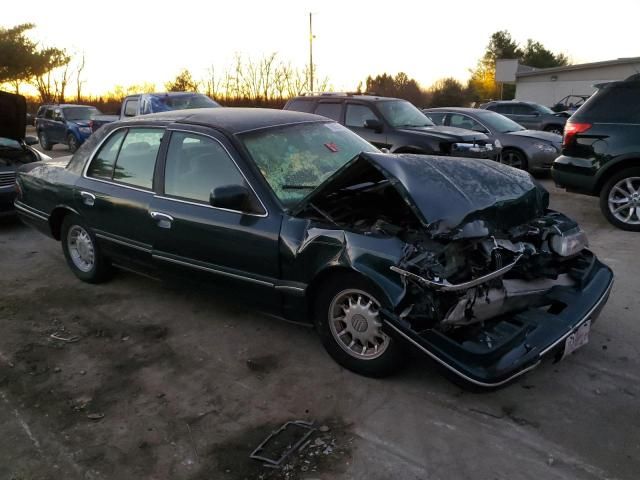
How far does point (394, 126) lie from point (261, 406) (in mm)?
6610

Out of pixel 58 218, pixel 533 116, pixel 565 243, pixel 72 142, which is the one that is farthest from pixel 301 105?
pixel 72 142

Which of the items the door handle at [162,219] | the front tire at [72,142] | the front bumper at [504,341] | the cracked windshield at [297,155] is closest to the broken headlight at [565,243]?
the front bumper at [504,341]

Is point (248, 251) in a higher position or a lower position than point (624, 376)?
higher

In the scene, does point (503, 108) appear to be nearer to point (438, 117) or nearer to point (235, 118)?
point (438, 117)

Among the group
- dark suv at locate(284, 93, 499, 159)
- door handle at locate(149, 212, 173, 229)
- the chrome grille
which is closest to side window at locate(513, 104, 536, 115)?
dark suv at locate(284, 93, 499, 159)

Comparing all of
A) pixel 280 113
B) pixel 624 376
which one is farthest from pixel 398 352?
pixel 280 113

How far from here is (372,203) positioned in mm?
3842

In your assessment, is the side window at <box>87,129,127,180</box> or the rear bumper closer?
the side window at <box>87,129,127,180</box>

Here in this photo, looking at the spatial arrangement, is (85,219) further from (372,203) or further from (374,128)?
(374,128)

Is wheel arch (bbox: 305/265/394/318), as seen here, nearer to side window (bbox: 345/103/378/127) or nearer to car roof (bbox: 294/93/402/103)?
side window (bbox: 345/103/378/127)

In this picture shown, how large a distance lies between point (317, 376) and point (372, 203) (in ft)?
A: 4.19

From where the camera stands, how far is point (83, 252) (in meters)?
5.27

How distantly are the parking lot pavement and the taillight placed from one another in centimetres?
295

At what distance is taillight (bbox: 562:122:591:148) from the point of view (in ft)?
22.0
